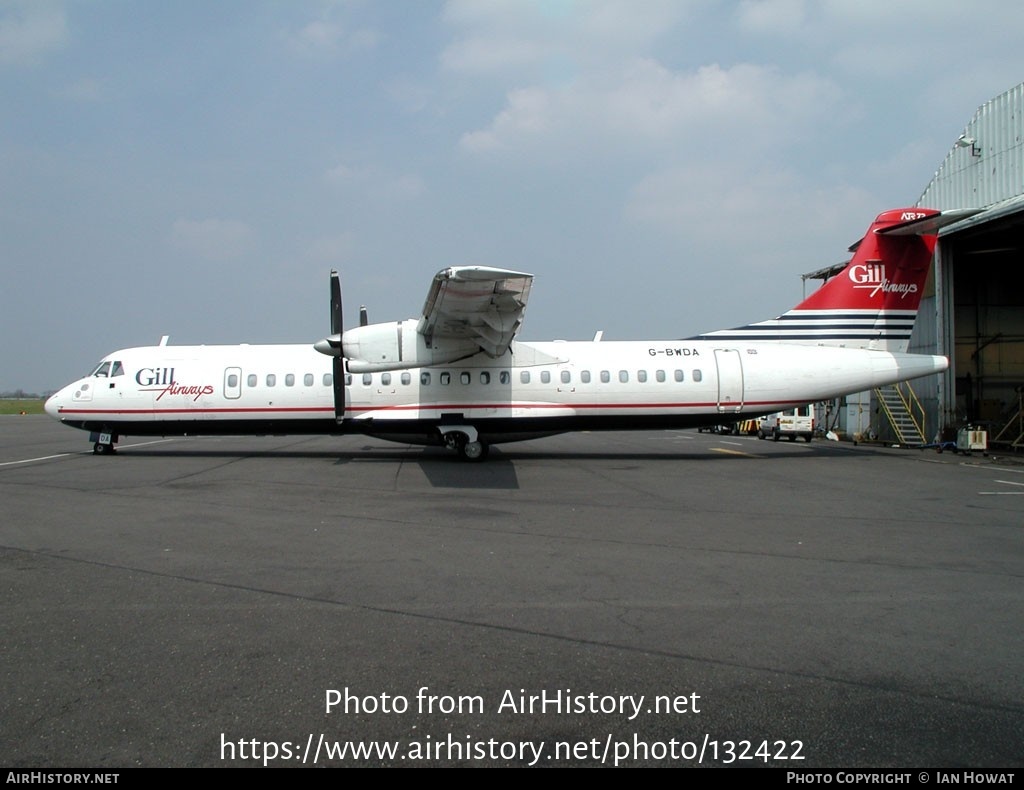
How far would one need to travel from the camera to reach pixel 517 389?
17453mm

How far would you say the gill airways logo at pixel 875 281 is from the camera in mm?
18203

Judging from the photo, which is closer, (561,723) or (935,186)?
(561,723)

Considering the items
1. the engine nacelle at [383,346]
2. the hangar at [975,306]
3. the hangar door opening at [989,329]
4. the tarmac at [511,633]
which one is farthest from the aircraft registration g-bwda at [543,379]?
the hangar door opening at [989,329]

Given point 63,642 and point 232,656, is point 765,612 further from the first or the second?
point 63,642

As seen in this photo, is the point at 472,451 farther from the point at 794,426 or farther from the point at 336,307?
the point at 794,426

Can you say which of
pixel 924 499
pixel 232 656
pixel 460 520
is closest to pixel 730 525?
pixel 460 520

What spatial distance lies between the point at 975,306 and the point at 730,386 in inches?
646

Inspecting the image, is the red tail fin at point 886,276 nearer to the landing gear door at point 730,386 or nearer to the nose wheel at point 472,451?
the landing gear door at point 730,386

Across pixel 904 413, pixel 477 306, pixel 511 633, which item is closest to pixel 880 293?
pixel 904 413

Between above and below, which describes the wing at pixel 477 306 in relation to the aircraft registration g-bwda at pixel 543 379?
above

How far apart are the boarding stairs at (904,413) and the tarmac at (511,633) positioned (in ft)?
53.4

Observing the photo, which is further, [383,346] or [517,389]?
[517,389]

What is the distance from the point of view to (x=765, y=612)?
521cm

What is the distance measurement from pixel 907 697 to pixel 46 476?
15.2 m
